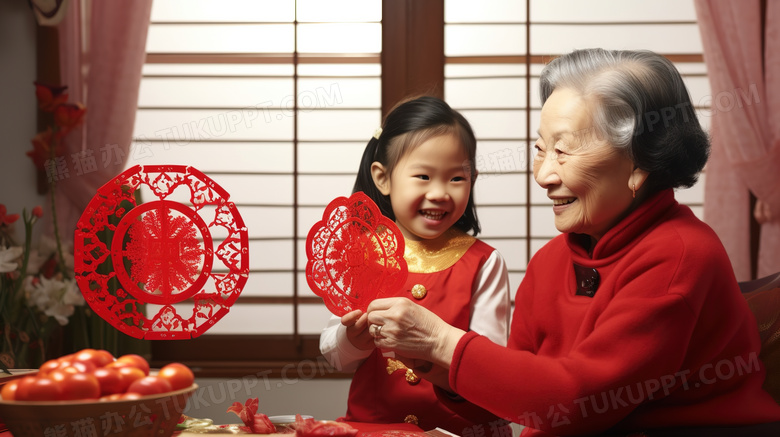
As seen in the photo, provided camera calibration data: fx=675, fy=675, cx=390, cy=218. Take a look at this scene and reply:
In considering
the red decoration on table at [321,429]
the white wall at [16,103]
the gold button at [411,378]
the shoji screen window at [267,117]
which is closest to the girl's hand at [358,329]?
the gold button at [411,378]

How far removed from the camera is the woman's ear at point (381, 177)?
5.56 ft

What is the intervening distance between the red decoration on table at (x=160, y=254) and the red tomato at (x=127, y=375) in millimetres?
296

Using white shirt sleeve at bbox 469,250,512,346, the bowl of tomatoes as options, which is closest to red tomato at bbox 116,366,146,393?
the bowl of tomatoes

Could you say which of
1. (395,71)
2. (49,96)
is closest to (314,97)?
(395,71)

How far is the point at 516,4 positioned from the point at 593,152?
2107 mm

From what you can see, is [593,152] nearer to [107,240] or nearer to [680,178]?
[680,178]

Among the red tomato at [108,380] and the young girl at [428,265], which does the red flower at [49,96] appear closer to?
the young girl at [428,265]

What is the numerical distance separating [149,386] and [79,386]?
0.30ft

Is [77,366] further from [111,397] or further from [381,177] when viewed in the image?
[381,177]

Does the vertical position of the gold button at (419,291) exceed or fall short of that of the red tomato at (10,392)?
it exceeds it

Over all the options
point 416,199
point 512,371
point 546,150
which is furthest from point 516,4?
point 512,371

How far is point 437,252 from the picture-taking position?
5.54 feet

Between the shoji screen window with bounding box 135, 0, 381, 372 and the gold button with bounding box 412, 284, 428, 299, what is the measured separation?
1.53 m

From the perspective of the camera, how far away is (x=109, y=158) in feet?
9.75
